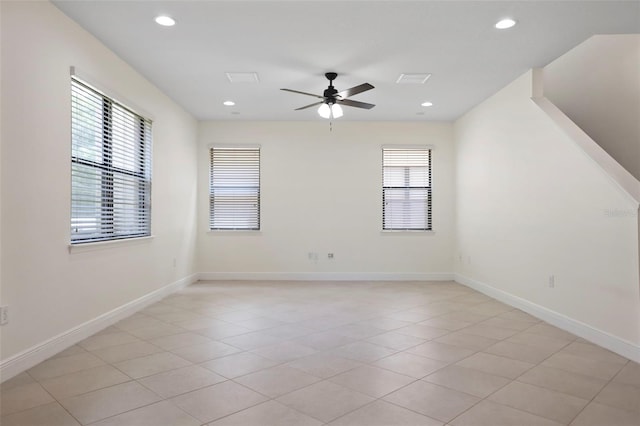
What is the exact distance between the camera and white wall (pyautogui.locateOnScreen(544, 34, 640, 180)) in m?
4.75

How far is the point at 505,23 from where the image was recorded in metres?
3.39

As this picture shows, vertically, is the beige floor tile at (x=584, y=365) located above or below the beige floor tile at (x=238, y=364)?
below

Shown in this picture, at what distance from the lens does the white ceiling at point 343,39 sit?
3.17 meters

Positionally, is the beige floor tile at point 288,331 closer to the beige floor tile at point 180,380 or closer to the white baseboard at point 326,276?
the beige floor tile at point 180,380

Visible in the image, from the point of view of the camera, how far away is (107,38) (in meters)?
3.72

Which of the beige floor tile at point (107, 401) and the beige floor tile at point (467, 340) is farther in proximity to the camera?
the beige floor tile at point (467, 340)

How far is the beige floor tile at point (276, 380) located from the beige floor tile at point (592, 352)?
87.2 inches

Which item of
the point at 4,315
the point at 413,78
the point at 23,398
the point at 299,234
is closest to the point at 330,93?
the point at 413,78

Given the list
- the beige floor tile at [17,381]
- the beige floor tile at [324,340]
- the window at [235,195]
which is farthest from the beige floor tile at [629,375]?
the window at [235,195]

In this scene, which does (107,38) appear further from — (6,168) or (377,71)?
(377,71)

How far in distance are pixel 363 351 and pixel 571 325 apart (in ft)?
7.12

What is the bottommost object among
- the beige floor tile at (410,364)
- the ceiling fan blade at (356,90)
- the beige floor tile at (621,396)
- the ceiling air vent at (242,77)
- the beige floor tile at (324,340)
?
the beige floor tile at (621,396)

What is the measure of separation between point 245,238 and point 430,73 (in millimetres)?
4062

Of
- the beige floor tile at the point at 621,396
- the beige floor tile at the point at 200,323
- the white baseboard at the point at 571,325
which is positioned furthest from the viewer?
the beige floor tile at the point at 200,323
